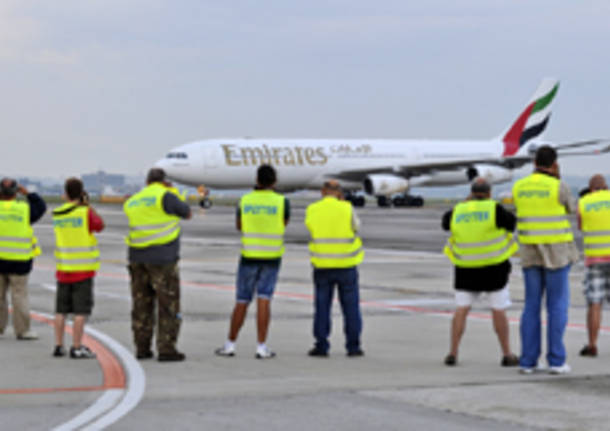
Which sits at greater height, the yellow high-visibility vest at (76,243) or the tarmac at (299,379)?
the yellow high-visibility vest at (76,243)

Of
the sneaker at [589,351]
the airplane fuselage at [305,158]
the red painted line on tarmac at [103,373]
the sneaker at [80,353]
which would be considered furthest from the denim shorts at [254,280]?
the airplane fuselage at [305,158]

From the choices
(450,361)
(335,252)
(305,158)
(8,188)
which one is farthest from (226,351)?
(305,158)

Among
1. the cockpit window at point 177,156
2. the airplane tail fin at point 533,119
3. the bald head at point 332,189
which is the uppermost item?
the airplane tail fin at point 533,119

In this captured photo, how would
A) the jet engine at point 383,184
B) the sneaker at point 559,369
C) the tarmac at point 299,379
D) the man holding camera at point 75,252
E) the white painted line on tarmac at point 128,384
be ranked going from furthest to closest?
the jet engine at point 383,184 < the man holding camera at point 75,252 < the sneaker at point 559,369 < the tarmac at point 299,379 < the white painted line on tarmac at point 128,384

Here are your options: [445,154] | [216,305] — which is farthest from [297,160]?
[216,305]

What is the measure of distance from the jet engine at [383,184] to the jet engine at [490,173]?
3898 mm

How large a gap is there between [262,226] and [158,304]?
1.27 meters

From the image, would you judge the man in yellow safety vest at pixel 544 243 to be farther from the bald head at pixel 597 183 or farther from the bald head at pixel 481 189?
the bald head at pixel 597 183

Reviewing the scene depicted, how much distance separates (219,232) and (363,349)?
2428 centimetres

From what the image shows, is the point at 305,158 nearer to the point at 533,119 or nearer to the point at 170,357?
the point at 533,119

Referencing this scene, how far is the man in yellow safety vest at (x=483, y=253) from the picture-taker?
10.0 metres

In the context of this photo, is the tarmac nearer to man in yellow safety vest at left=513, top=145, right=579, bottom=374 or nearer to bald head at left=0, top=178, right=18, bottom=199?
man in yellow safety vest at left=513, top=145, right=579, bottom=374

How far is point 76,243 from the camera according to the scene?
1067 centimetres

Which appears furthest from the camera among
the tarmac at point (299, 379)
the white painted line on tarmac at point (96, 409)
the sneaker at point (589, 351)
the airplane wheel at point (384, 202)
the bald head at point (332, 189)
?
the airplane wheel at point (384, 202)
